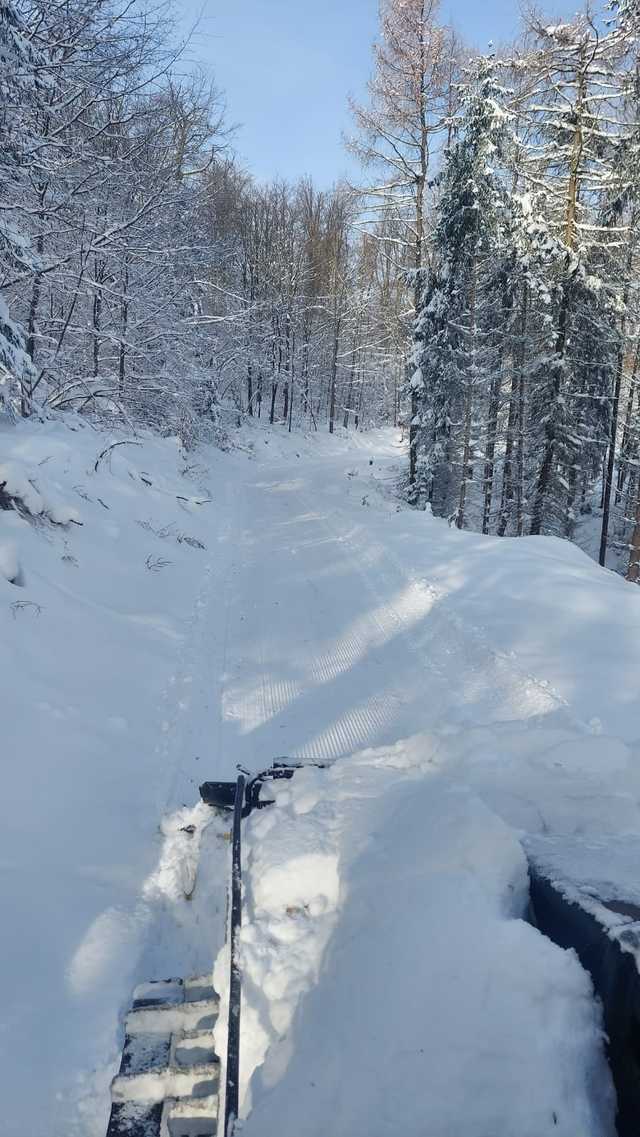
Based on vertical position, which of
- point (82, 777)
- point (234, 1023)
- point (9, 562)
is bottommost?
point (82, 777)

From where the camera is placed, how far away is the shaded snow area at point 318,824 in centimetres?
191

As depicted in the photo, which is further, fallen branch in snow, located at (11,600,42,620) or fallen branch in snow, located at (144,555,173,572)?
fallen branch in snow, located at (144,555,173,572)

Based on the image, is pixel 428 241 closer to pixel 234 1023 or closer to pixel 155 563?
pixel 155 563

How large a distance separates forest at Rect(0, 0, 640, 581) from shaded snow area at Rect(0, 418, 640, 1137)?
3196mm

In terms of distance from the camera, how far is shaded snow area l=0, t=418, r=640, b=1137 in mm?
1914

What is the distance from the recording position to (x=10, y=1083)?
235 cm

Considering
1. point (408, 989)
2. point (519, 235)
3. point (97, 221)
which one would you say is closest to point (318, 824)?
point (408, 989)

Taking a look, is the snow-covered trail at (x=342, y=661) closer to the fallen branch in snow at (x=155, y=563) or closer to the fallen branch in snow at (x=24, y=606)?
the fallen branch in snow at (x=155, y=563)

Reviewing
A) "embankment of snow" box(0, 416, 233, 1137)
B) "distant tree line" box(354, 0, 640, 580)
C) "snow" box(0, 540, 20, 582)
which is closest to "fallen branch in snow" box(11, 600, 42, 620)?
"embankment of snow" box(0, 416, 233, 1137)

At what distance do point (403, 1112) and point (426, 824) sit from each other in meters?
1.10

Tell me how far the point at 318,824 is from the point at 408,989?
1.09 meters

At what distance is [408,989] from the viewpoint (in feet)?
6.76

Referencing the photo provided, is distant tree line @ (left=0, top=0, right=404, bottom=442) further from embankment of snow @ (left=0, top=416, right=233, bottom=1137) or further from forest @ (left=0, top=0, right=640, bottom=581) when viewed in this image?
embankment of snow @ (left=0, top=416, right=233, bottom=1137)

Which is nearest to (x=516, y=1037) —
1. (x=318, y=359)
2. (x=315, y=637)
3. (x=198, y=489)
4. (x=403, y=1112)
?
(x=403, y=1112)
